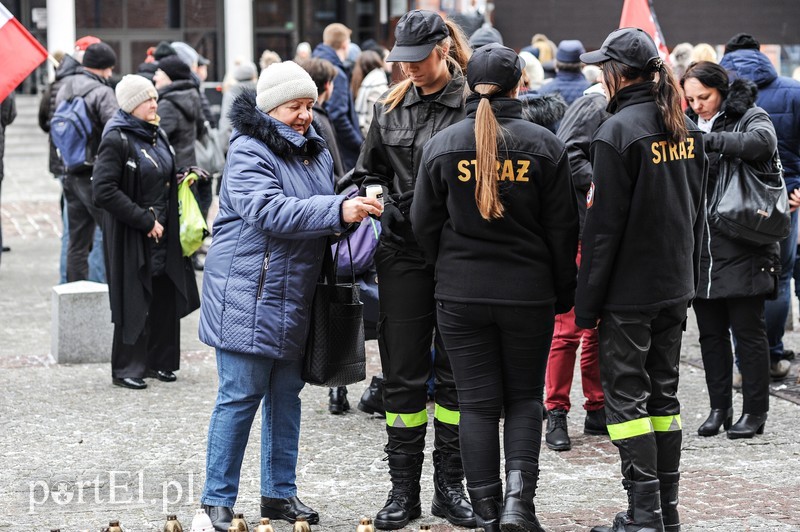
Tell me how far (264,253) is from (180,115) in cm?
561

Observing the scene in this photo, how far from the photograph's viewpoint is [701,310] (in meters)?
6.79

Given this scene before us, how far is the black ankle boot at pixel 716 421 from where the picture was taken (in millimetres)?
6688

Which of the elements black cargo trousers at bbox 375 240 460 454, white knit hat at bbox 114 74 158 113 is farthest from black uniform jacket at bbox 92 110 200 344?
black cargo trousers at bbox 375 240 460 454

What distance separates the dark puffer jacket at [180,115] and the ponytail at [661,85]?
578 centimetres

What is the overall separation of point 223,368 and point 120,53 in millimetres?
26500

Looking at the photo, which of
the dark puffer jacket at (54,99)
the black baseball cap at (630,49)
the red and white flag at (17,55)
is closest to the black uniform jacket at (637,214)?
the black baseball cap at (630,49)

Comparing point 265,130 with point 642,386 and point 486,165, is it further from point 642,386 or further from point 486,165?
point 642,386

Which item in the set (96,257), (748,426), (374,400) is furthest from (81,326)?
(748,426)

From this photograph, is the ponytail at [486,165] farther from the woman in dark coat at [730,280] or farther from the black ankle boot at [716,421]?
the black ankle boot at [716,421]

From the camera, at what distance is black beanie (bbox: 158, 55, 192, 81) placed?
10180mm

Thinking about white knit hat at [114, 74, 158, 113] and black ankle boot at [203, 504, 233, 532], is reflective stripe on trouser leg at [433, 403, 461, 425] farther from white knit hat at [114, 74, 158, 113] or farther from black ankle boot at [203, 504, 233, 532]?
white knit hat at [114, 74, 158, 113]

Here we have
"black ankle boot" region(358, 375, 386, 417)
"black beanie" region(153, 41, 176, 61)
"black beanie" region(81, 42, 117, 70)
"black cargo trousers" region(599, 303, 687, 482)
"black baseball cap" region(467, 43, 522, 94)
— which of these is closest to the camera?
"black baseball cap" region(467, 43, 522, 94)

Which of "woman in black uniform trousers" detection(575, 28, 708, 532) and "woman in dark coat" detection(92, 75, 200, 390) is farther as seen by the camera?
"woman in dark coat" detection(92, 75, 200, 390)

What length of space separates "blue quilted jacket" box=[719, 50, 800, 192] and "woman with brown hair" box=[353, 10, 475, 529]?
8.69 feet
